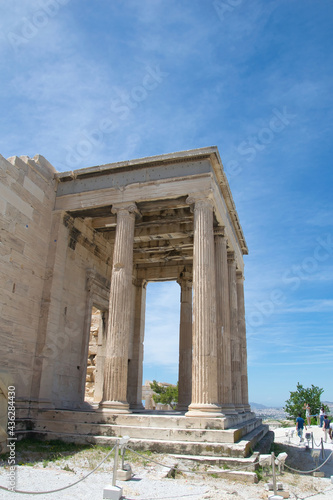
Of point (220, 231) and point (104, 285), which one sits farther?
point (104, 285)

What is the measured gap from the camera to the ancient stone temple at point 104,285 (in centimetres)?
1286

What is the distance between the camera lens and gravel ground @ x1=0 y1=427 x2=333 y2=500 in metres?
7.56

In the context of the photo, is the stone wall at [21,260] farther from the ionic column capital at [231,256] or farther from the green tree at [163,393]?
the green tree at [163,393]

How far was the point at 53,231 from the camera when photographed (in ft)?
54.6

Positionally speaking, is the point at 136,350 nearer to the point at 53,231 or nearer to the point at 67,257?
the point at 67,257

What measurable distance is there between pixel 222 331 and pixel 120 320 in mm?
5014

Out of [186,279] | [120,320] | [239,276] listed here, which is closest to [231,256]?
[239,276]

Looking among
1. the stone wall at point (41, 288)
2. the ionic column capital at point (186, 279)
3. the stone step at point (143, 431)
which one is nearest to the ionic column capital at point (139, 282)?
the ionic column capital at point (186, 279)

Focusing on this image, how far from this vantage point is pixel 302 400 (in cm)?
4694

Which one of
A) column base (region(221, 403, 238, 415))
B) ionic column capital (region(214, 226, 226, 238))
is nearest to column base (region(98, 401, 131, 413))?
column base (region(221, 403, 238, 415))

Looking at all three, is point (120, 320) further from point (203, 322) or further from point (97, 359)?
point (97, 359)

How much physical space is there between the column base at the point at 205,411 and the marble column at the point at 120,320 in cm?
235

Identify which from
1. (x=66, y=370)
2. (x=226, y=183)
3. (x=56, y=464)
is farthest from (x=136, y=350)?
(x=56, y=464)

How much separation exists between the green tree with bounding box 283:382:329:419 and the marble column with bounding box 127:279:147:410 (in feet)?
101
